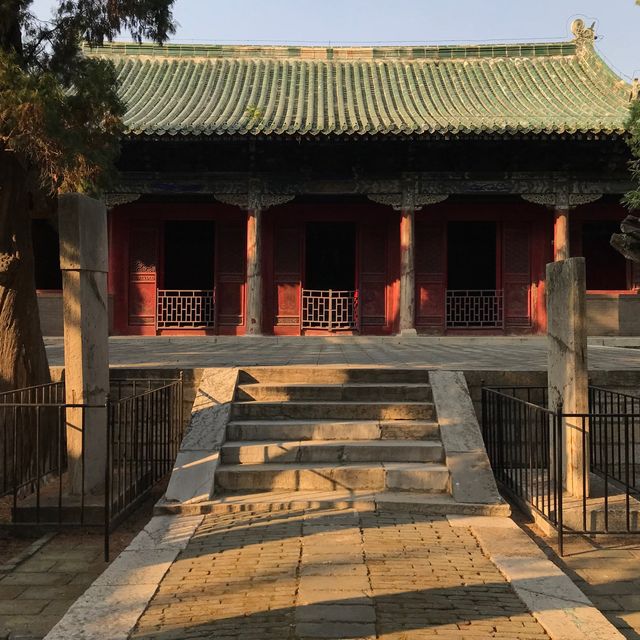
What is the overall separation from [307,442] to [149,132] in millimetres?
8293

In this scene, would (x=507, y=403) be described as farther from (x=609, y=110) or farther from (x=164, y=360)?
(x=609, y=110)

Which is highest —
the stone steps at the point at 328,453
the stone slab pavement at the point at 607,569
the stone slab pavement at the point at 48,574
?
the stone steps at the point at 328,453

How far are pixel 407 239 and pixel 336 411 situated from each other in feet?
26.2

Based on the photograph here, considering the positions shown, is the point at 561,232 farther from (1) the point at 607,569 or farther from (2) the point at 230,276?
(1) the point at 607,569

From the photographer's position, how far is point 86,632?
279 cm

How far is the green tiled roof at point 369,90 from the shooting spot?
40.4ft

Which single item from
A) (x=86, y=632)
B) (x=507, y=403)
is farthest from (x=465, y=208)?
(x=86, y=632)

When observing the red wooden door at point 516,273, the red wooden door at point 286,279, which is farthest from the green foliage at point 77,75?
the red wooden door at point 516,273

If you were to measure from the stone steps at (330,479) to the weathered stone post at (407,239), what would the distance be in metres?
8.22

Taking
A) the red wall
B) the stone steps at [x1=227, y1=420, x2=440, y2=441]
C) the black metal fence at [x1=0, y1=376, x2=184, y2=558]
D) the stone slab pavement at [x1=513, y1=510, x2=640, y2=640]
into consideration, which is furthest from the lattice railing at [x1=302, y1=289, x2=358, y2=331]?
the stone slab pavement at [x1=513, y1=510, x2=640, y2=640]

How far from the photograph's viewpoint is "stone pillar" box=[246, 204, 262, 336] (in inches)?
516

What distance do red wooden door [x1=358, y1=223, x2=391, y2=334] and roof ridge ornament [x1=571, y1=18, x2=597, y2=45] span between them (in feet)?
24.1

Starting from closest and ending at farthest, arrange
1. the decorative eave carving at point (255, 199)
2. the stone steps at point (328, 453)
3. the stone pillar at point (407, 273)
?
the stone steps at point (328, 453)
the stone pillar at point (407, 273)
the decorative eave carving at point (255, 199)

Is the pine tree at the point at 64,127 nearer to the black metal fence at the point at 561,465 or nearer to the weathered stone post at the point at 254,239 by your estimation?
the black metal fence at the point at 561,465
